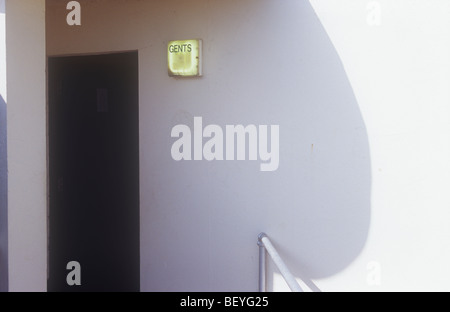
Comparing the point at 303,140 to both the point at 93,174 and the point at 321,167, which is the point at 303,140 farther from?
the point at 93,174

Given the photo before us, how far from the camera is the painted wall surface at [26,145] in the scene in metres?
2.00

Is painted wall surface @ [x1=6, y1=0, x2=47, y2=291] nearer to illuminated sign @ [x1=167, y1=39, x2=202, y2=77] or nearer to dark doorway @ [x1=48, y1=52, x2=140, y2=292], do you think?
illuminated sign @ [x1=167, y1=39, x2=202, y2=77]

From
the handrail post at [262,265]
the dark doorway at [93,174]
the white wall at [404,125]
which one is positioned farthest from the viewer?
the dark doorway at [93,174]

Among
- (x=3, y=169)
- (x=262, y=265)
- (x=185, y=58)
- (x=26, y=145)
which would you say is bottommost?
(x=262, y=265)

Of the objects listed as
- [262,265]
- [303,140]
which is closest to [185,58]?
[303,140]

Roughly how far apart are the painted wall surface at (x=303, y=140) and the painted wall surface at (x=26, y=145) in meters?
1.14

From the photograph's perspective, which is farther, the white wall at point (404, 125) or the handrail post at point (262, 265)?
the handrail post at point (262, 265)

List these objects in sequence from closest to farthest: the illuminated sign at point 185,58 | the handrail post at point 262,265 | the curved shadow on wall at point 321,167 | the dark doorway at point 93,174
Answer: the curved shadow on wall at point 321,167 < the handrail post at point 262,265 < the illuminated sign at point 185,58 < the dark doorway at point 93,174

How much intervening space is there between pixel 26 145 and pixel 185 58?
1.32 m

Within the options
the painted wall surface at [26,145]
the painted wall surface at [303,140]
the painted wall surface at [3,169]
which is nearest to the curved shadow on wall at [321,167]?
the painted wall surface at [303,140]

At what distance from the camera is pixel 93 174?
156 inches

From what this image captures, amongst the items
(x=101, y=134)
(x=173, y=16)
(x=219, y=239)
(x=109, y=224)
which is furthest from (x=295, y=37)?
(x=109, y=224)

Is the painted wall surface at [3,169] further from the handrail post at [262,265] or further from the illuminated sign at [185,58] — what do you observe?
the handrail post at [262,265]
